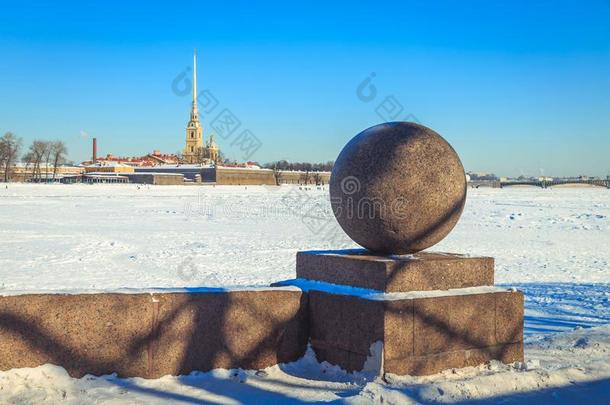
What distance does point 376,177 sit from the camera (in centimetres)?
620

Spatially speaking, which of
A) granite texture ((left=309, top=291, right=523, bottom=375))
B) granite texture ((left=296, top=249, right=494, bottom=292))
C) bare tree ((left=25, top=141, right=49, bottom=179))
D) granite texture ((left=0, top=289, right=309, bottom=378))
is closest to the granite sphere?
granite texture ((left=296, top=249, right=494, bottom=292))

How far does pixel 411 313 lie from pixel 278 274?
720 cm

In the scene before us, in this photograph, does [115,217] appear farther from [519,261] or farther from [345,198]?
[345,198]

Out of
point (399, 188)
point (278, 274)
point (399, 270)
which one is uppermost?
point (399, 188)

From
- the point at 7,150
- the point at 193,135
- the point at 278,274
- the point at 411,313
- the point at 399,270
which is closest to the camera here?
the point at 411,313

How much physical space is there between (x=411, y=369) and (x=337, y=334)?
0.71 metres

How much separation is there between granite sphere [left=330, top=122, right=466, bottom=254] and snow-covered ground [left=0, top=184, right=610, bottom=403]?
4.16 ft

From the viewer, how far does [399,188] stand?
614cm

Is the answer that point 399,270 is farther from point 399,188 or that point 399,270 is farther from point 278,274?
point 278,274

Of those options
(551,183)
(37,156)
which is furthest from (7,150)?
(551,183)

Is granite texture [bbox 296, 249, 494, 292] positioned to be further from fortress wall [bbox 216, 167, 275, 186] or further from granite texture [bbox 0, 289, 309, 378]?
fortress wall [bbox 216, 167, 275, 186]

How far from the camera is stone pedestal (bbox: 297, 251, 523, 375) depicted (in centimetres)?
570

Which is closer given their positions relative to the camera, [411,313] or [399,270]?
[411,313]

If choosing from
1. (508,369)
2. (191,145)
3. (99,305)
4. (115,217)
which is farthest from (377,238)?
(191,145)
